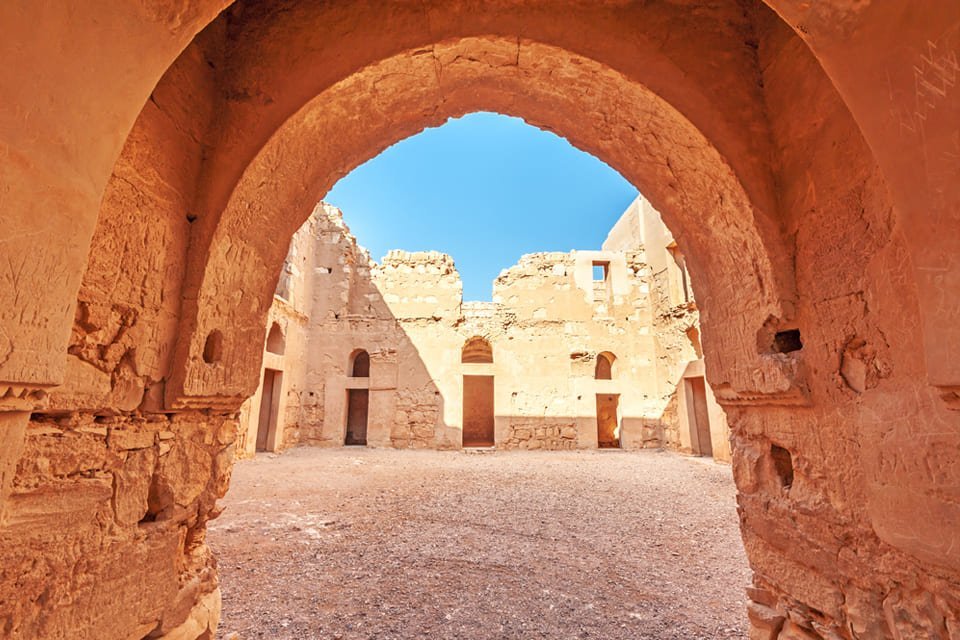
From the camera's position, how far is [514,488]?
661 cm

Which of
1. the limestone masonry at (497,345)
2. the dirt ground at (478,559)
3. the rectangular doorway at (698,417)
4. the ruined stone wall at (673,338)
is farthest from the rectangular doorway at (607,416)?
the dirt ground at (478,559)

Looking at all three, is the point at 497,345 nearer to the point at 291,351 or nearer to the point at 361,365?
the point at 361,365

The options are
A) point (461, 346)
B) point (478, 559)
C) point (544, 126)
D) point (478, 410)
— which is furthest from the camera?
point (478, 410)

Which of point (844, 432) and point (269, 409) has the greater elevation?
point (844, 432)

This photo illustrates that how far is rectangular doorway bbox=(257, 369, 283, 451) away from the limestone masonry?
82mm

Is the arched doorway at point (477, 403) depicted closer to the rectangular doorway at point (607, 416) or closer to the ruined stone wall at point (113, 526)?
the rectangular doorway at point (607, 416)

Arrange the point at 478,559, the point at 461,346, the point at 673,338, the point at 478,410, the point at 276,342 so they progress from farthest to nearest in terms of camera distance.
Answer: the point at 478,410 → the point at 461,346 → the point at 673,338 → the point at 276,342 → the point at 478,559

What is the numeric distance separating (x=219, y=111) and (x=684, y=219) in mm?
2923

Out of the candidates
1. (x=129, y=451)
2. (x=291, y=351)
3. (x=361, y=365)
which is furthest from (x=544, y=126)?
(x=361, y=365)

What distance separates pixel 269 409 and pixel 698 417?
11.5 meters

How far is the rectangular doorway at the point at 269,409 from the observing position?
10.5m

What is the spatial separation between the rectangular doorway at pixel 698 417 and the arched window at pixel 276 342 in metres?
10.9

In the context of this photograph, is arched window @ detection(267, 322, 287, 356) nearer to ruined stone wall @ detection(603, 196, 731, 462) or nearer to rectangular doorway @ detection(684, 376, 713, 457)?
ruined stone wall @ detection(603, 196, 731, 462)

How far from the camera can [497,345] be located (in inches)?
500
